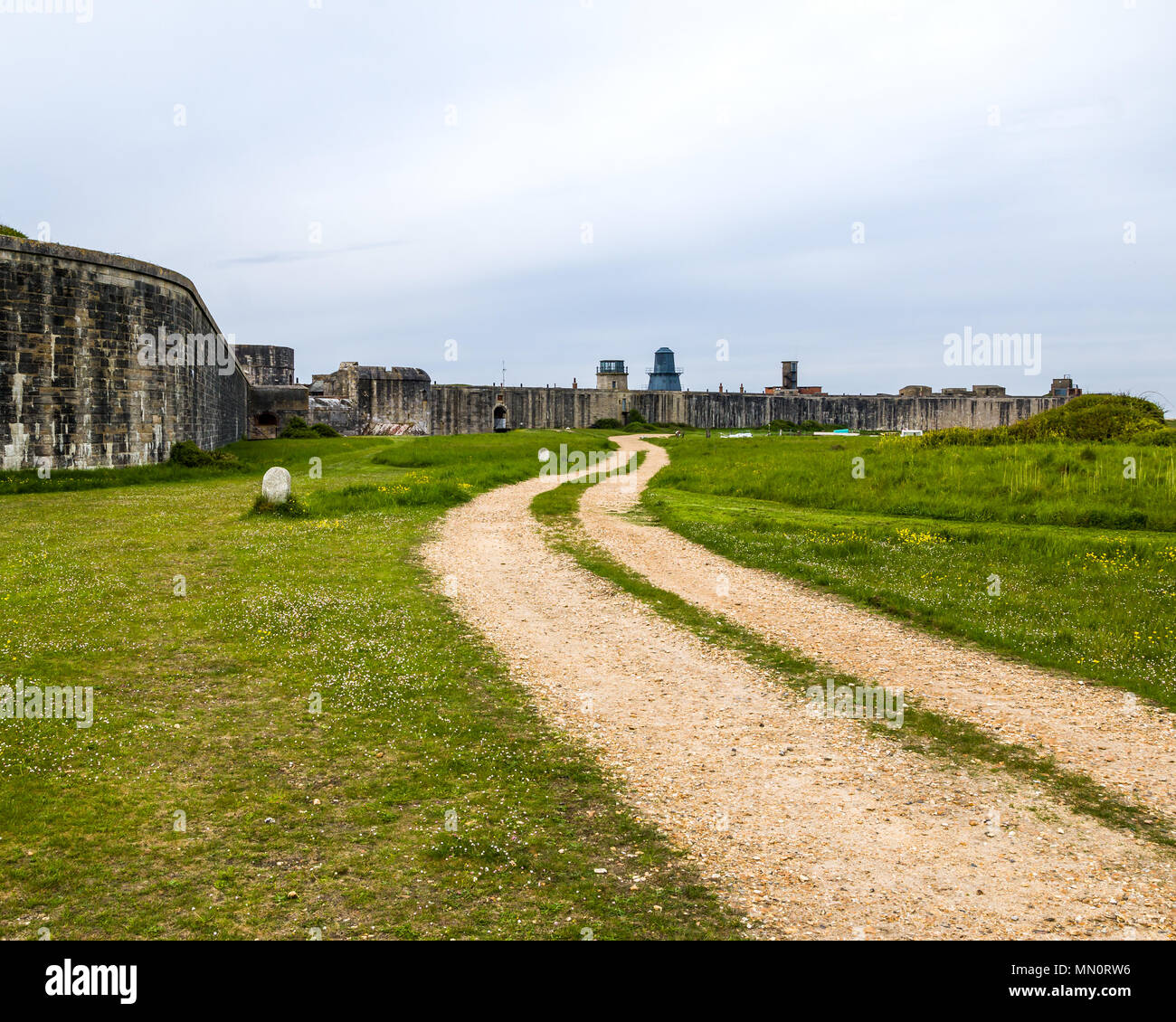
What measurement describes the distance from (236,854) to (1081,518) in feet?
65.6

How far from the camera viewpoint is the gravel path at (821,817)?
220 inches

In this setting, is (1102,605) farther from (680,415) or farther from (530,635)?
(680,415)

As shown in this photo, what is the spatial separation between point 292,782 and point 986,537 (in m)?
15.6

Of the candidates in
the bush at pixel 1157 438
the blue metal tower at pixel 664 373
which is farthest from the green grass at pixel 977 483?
the blue metal tower at pixel 664 373

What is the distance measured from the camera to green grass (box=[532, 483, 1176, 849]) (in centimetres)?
696

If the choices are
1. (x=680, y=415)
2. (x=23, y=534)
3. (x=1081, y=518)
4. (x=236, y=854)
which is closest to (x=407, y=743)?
(x=236, y=854)

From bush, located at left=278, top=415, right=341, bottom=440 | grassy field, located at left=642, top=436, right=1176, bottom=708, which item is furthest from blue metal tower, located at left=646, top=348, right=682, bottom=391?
grassy field, located at left=642, top=436, right=1176, bottom=708

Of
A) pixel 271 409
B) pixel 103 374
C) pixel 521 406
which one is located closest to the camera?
pixel 103 374

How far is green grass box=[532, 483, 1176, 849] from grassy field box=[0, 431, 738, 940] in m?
3.26
